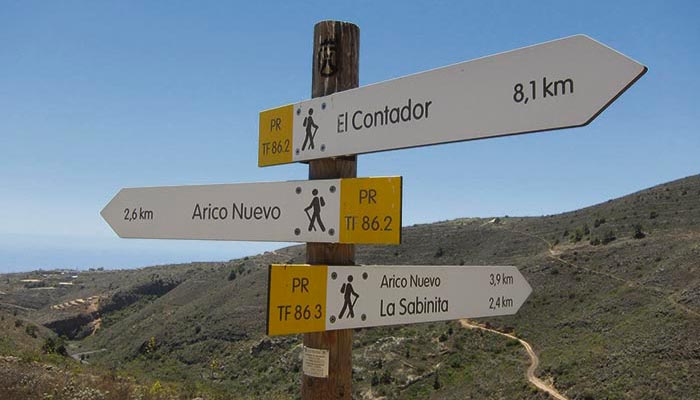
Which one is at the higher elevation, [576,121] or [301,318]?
[576,121]

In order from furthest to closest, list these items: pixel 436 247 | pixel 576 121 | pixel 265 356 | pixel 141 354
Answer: pixel 436 247 < pixel 141 354 < pixel 265 356 < pixel 576 121

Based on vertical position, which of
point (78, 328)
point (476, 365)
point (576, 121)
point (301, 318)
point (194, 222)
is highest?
point (576, 121)

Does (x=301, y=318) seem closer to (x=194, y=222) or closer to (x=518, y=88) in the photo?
(x=194, y=222)

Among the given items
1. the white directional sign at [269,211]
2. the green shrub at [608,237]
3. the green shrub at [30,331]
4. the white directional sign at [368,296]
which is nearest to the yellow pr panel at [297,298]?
the white directional sign at [368,296]

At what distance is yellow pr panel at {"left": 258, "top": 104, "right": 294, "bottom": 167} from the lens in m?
2.80

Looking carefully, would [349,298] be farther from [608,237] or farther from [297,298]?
[608,237]

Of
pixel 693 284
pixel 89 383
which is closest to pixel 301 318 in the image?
pixel 89 383

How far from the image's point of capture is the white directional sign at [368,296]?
2.31 m

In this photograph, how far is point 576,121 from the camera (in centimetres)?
191

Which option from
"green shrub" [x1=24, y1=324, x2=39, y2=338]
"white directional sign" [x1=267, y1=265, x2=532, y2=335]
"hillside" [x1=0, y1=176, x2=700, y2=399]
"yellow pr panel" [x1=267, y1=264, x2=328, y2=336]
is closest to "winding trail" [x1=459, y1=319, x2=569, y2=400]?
"hillside" [x1=0, y1=176, x2=700, y2=399]

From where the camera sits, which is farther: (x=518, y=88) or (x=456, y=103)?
(x=456, y=103)

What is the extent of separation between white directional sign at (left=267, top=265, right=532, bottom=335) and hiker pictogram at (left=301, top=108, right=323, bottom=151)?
70cm

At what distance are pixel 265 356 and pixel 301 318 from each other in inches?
1113

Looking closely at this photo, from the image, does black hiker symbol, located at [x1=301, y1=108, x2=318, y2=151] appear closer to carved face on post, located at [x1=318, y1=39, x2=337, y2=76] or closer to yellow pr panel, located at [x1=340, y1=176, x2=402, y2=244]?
carved face on post, located at [x1=318, y1=39, x2=337, y2=76]
